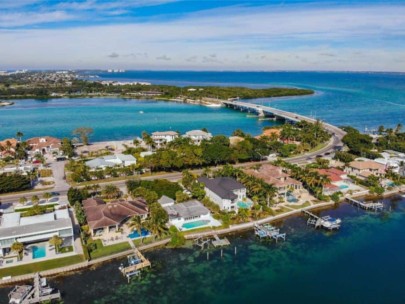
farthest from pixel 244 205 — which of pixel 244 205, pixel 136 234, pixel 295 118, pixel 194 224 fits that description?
pixel 295 118

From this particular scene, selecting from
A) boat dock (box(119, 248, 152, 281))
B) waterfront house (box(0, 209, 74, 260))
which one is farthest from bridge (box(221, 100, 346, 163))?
waterfront house (box(0, 209, 74, 260))

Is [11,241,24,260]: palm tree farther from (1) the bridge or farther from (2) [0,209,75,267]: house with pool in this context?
(1) the bridge

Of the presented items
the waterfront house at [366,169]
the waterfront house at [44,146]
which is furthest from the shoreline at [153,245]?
the waterfront house at [44,146]

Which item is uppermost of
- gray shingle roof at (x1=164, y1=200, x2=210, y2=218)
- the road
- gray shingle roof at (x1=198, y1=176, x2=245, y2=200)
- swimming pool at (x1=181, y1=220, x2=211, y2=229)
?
gray shingle roof at (x1=198, y1=176, x2=245, y2=200)

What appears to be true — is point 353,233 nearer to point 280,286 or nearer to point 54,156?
point 280,286

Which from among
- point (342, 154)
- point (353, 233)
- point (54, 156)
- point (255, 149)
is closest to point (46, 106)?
point (54, 156)

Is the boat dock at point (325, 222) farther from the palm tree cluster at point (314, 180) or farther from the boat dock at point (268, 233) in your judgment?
the palm tree cluster at point (314, 180)
